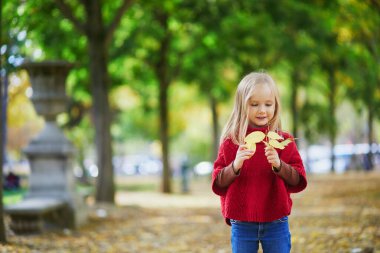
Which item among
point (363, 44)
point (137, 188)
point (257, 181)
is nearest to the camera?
point (257, 181)

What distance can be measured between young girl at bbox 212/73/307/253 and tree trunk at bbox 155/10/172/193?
58.6 feet

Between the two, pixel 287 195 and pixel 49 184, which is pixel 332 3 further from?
pixel 287 195

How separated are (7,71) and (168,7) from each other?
8.76 metres

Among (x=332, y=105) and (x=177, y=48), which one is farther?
(x=332, y=105)

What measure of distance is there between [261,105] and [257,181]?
47cm

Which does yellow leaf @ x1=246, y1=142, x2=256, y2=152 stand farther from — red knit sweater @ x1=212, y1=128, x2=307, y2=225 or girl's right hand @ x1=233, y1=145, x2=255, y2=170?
red knit sweater @ x1=212, y1=128, x2=307, y2=225

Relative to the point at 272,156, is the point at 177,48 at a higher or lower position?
higher

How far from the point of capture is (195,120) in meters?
44.8

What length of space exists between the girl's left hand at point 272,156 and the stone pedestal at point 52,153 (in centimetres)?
831

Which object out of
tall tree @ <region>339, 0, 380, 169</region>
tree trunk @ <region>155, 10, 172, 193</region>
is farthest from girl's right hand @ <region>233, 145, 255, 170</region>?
tree trunk @ <region>155, 10, 172, 193</region>

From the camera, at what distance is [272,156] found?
3914mm

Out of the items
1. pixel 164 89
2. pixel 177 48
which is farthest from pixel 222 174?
pixel 177 48

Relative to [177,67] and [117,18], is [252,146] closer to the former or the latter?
[117,18]

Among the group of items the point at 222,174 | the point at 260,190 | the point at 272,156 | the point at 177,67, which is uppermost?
the point at 177,67
